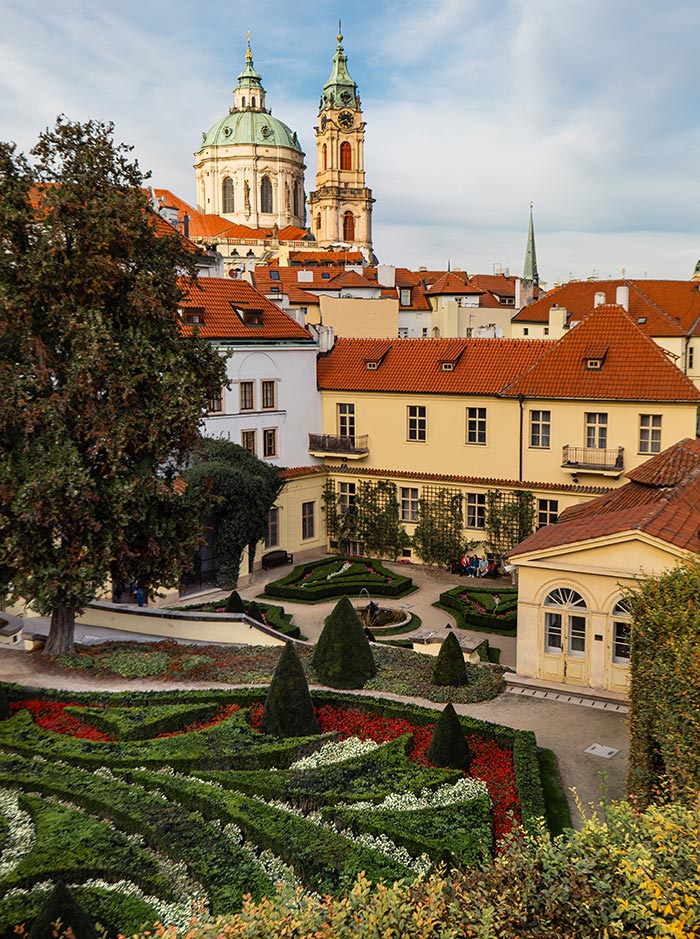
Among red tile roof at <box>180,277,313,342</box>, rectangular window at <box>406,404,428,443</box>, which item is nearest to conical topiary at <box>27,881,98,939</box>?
red tile roof at <box>180,277,313,342</box>

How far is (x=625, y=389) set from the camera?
32.1 meters

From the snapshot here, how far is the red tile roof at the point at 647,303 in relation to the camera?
66.4 meters

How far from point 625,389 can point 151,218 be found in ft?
62.7

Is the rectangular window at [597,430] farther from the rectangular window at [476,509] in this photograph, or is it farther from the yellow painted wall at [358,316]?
the yellow painted wall at [358,316]

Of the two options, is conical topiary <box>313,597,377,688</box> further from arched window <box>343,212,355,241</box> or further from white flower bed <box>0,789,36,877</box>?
arched window <box>343,212,355,241</box>

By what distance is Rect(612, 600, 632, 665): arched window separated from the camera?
20.6 metres

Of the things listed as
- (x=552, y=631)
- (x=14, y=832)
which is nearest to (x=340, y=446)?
(x=552, y=631)

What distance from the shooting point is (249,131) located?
14025 centimetres

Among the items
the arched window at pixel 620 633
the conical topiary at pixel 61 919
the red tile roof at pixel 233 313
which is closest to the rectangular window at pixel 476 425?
the red tile roof at pixel 233 313

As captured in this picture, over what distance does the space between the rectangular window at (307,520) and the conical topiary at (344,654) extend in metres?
16.7

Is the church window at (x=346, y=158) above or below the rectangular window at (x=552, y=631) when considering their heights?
above

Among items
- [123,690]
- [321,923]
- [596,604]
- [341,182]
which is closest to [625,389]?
[596,604]

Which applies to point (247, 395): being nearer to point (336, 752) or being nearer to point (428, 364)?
point (428, 364)

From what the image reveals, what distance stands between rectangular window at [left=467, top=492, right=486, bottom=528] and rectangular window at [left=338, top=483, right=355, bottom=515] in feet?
18.1
